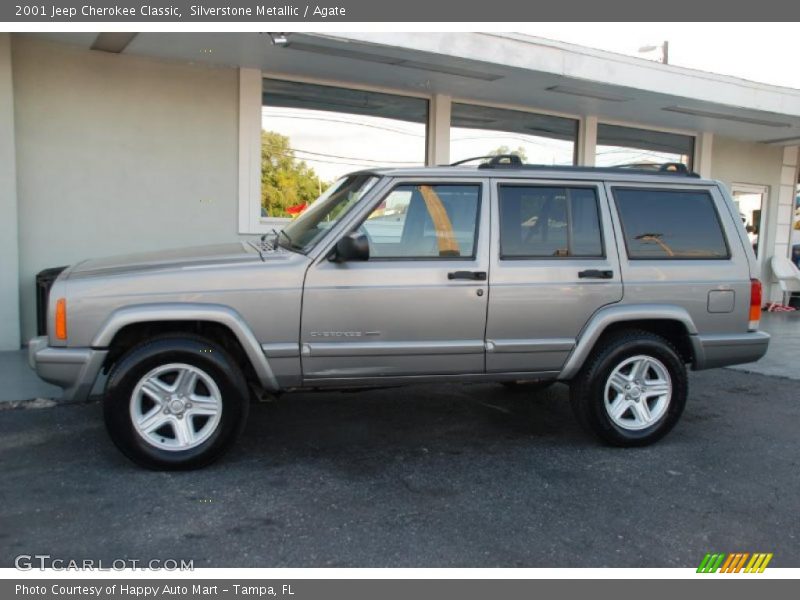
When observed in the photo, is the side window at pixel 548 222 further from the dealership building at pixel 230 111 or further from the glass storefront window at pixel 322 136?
the glass storefront window at pixel 322 136

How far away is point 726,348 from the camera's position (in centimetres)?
506

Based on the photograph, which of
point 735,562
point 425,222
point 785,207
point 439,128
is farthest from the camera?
point 785,207

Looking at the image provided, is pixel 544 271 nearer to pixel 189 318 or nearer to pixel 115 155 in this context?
pixel 189 318

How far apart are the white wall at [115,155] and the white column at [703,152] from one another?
27.2ft

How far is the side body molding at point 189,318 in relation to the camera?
4.13 m

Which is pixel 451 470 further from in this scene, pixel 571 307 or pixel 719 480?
pixel 719 480

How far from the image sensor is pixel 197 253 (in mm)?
4758

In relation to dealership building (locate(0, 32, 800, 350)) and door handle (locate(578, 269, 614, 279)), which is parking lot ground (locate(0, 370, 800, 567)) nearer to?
door handle (locate(578, 269, 614, 279))

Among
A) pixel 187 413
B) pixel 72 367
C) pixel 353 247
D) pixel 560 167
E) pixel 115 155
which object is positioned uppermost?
pixel 115 155

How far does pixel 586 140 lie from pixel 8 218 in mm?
8230

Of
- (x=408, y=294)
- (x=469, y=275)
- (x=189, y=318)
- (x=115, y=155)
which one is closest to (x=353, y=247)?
(x=408, y=294)

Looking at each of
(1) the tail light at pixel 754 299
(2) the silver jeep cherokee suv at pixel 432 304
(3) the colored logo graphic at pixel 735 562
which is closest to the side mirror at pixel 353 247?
(2) the silver jeep cherokee suv at pixel 432 304

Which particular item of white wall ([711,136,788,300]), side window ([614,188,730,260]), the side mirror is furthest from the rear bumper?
white wall ([711,136,788,300])
